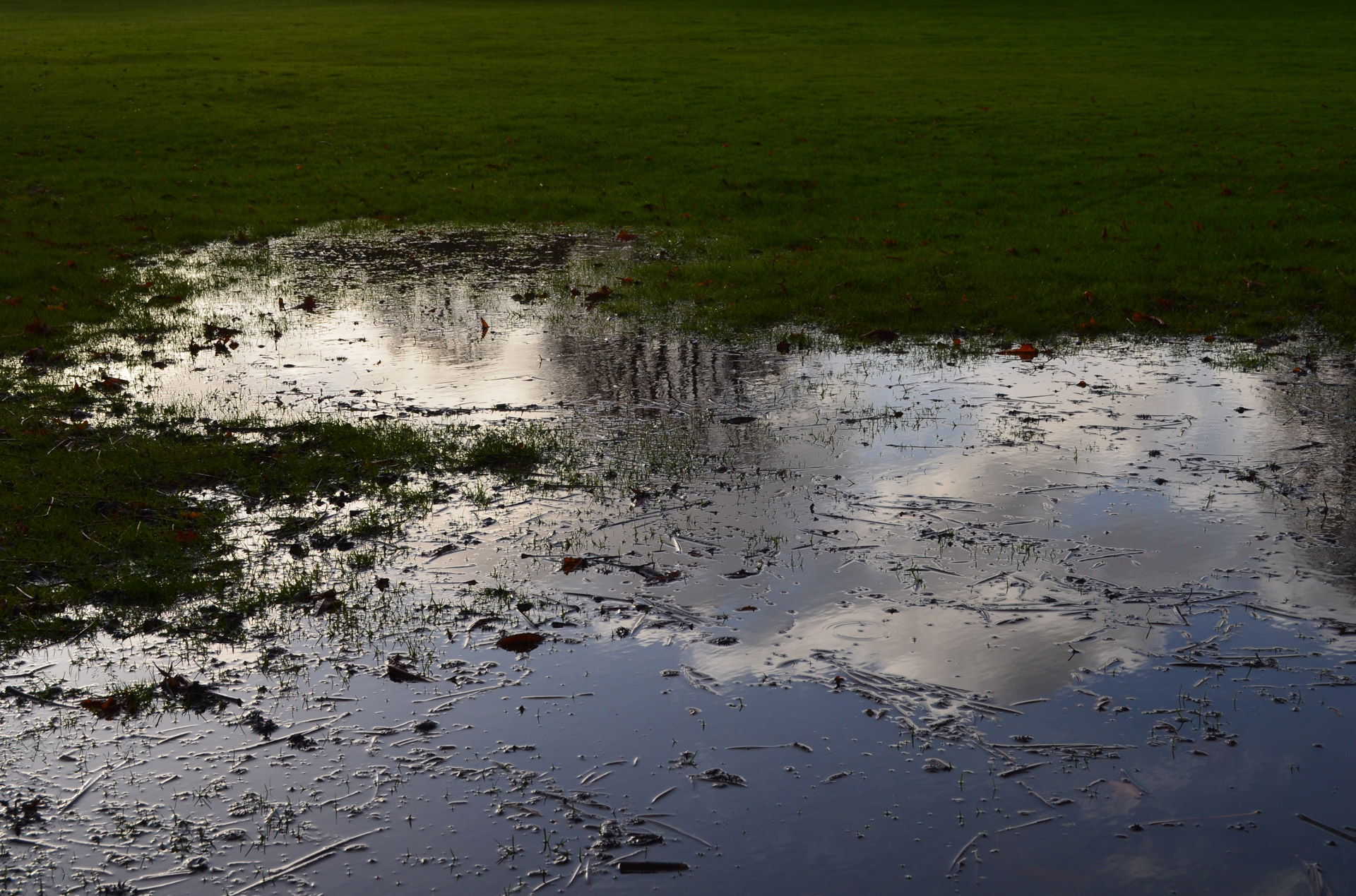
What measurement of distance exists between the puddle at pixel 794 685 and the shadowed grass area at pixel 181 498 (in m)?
0.31

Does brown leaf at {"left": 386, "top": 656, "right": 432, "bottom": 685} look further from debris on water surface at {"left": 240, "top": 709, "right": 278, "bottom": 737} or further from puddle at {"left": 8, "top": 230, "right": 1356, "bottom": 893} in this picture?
debris on water surface at {"left": 240, "top": 709, "right": 278, "bottom": 737}

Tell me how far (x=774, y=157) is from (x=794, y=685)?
1721 cm

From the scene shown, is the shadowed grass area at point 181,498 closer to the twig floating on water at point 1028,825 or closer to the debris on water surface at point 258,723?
the debris on water surface at point 258,723

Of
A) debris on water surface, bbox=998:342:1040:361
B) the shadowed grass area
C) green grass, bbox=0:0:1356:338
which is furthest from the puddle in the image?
green grass, bbox=0:0:1356:338

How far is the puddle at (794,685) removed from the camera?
3.80 metres

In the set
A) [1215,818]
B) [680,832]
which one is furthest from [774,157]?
[680,832]

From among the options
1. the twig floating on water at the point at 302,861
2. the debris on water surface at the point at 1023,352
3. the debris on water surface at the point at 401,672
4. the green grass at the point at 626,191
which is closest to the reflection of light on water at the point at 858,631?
the debris on water surface at the point at 401,672

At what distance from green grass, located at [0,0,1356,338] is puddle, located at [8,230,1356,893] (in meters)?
4.16

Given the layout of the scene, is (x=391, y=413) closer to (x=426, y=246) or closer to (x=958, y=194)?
(x=426, y=246)

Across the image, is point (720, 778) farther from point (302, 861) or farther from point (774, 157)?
point (774, 157)

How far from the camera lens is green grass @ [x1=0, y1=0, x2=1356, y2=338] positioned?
40.1 ft

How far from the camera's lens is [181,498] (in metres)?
6.84

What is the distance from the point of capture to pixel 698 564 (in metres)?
5.88

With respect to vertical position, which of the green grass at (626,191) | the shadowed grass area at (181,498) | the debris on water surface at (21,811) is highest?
the green grass at (626,191)
